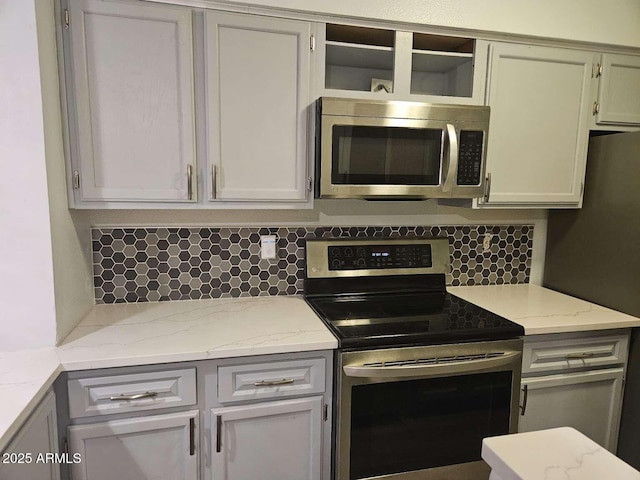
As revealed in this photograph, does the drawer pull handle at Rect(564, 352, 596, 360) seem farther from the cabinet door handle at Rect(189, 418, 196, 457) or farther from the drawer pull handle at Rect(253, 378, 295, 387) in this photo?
the cabinet door handle at Rect(189, 418, 196, 457)

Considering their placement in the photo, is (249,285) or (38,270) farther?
(249,285)

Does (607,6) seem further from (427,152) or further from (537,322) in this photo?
(537,322)

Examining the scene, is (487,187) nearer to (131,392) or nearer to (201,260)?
(201,260)

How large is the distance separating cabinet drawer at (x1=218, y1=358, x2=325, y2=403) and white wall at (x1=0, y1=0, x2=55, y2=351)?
2.03ft

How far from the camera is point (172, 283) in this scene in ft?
6.77

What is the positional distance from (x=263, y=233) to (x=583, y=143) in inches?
62.8

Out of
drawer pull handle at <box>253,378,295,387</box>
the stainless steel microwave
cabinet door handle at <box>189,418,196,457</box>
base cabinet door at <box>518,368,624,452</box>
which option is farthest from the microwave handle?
cabinet door handle at <box>189,418,196,457</box>

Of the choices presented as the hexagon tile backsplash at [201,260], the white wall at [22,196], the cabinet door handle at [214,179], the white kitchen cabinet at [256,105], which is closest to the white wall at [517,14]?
the white kitchen cabinet at [256,105]

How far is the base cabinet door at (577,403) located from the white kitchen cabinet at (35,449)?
5.76 feet

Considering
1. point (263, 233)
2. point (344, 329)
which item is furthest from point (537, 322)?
point (263, 233)

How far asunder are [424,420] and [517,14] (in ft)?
6.33

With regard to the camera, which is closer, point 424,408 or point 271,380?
point 271,380

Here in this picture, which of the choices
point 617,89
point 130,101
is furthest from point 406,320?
point 617,89

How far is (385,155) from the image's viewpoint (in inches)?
72.5
